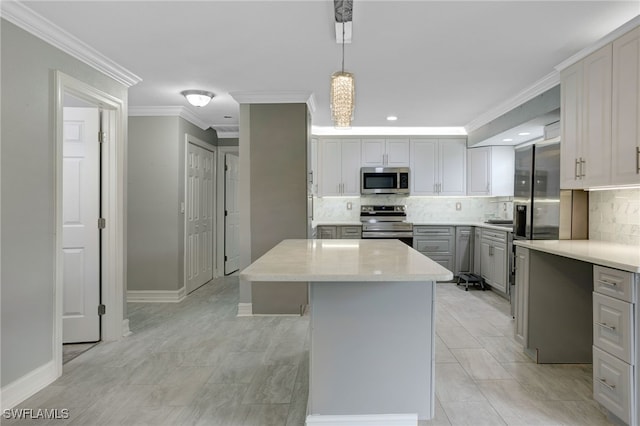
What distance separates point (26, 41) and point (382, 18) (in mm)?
2199

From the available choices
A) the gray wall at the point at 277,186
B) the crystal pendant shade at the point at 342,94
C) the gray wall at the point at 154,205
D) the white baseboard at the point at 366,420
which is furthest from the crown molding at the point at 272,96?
the white baseboard at the point at 366,420

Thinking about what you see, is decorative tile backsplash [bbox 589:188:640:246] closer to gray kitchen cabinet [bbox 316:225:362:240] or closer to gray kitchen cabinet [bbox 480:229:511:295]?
gray kitchen cabinet [bbox 480:229:511:295]

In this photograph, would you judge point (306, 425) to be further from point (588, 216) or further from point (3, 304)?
point (588, 216)

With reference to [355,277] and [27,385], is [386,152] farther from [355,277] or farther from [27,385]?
[27,385]

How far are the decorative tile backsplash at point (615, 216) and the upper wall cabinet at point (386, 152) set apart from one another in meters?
2.98

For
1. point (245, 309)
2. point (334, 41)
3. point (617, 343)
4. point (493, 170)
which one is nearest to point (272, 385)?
point (245, 309)

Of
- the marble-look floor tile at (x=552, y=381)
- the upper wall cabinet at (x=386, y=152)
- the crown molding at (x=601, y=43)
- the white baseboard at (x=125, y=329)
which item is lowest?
the marble-look floor tile at (x=552, y=381)

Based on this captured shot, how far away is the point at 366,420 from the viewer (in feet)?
6.11

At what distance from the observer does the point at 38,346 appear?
2.37 metres

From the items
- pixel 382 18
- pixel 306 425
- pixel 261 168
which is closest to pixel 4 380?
pixel 306 425

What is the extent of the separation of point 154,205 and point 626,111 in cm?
451

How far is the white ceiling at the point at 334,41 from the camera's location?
2.24 meters

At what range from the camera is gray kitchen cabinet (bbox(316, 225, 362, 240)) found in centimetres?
552

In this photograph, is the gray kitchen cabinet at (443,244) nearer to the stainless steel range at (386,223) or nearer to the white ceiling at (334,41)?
the stainless steel range at (386,223)
